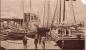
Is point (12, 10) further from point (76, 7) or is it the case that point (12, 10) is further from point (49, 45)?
point (76, 7)

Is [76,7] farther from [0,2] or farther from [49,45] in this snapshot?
[0,2]

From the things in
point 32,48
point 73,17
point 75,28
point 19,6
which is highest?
point 19,6

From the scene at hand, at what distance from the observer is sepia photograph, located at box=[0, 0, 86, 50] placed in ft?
5.69

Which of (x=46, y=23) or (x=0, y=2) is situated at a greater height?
(x=0, y=2)

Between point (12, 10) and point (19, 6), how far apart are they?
77 millimetres

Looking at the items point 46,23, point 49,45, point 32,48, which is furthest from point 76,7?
point 32,48

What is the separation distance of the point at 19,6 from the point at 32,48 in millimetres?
430

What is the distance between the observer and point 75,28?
5.85 ft

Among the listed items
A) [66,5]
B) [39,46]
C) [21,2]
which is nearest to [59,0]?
[66,5]

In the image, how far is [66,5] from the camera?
5.80ft

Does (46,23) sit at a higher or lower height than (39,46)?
higher

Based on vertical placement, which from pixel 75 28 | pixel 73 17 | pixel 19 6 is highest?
pixel 19 6

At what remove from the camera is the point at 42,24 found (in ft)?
Result: 5.77

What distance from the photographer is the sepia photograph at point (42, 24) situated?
1.74 metres
